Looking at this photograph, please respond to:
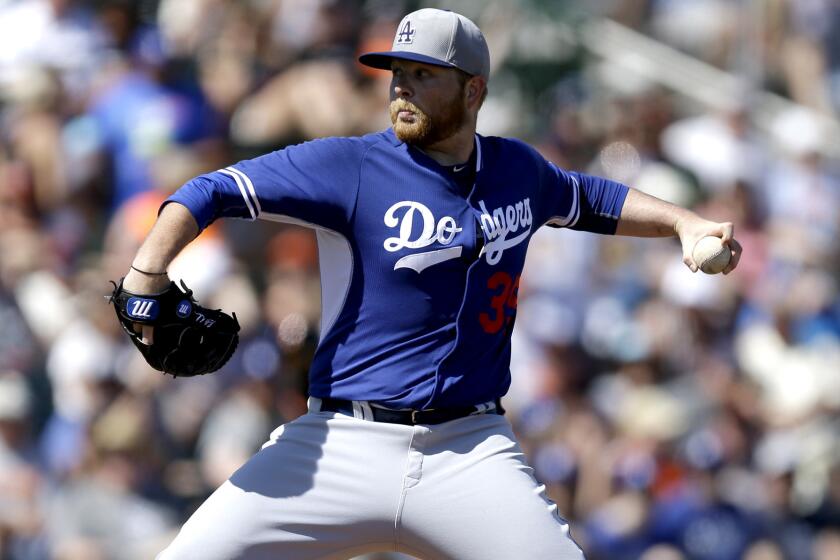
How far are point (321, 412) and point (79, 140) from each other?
200 inches

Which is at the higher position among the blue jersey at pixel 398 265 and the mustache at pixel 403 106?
the mustache at pixel 403 106

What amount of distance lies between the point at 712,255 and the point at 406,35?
1232mm

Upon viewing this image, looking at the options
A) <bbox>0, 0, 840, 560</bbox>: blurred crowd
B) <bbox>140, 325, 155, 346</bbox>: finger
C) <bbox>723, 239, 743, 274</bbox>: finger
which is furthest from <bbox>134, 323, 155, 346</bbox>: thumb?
<bbox>0, 0, 840, 560</bbox>: blurred crowd

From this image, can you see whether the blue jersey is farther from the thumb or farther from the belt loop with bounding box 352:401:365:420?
the thumb

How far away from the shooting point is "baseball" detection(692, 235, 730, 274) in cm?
439

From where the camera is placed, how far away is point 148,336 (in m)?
4.09

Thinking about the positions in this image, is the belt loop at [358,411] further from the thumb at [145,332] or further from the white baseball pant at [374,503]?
the thumb at [145,332]

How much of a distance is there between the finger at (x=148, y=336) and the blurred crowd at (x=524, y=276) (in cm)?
331

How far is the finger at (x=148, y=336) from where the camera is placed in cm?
406

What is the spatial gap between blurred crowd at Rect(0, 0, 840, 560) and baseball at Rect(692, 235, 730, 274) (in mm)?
3410

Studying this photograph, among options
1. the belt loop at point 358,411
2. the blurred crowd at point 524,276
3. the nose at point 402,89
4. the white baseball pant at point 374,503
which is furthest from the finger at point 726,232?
the blurred crowd at point 524,276

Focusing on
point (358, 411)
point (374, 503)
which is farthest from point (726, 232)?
point (374, 503)

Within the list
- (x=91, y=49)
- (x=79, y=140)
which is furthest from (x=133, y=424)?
(x=91, y=49)

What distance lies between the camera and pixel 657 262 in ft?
30.0
